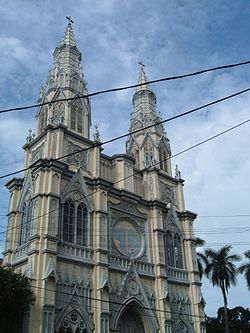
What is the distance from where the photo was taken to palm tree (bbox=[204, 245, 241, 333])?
113ft

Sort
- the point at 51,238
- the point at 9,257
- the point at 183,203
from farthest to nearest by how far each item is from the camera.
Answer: the point at 183,203, the point at 9,257, the point at 51,238

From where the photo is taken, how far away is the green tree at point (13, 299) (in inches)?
779

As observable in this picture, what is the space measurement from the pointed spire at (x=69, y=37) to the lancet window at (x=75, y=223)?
665 inches

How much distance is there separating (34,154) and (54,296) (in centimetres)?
1152

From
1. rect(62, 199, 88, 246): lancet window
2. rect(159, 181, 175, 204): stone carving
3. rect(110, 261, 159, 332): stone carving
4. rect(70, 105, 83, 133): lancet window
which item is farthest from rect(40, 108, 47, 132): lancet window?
rect(110, 261, 159, 332): stone carving

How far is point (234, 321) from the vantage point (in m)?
49.2

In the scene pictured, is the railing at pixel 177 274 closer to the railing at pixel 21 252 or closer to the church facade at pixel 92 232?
the church facade at pixel 92 232

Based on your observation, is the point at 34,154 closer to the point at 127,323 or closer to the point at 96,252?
the point at 96,252

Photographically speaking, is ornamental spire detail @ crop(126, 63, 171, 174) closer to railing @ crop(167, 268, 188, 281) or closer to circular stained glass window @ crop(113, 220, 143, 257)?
circular stained glass window @ crop(113, 220, 143, 257)

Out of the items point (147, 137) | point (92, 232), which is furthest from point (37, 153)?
point (147, 137)

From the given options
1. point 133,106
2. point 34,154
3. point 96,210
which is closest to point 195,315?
point 96,210

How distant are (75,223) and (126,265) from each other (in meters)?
4.74

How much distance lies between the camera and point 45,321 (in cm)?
2070

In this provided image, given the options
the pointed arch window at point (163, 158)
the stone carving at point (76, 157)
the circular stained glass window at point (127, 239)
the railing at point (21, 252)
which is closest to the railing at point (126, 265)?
the circular stained glass window at point (127, 239)
